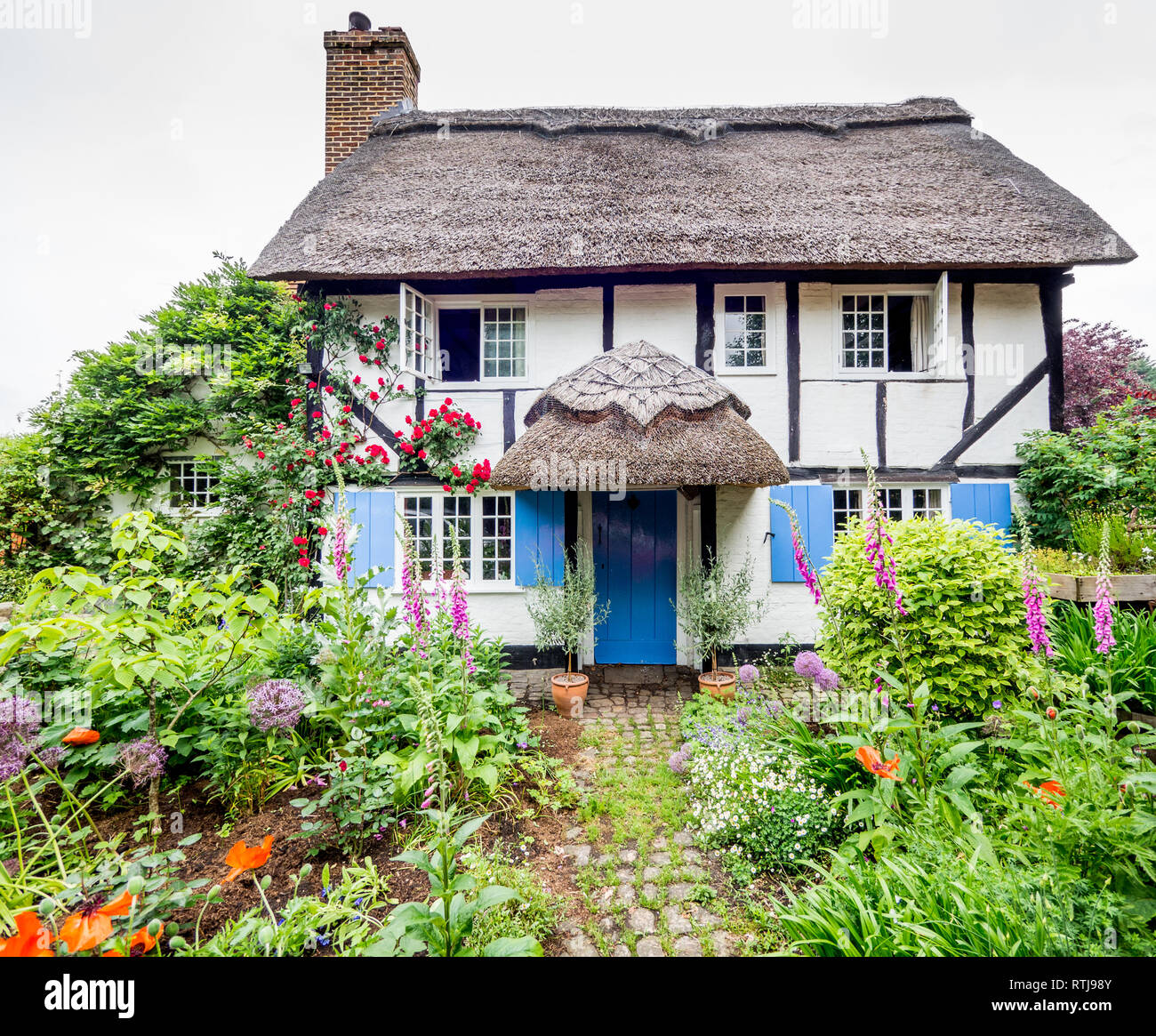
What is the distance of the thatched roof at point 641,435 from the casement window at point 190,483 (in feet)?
15.0

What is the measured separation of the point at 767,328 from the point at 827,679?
14.8 feet

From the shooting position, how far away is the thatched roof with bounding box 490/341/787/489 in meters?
4.62

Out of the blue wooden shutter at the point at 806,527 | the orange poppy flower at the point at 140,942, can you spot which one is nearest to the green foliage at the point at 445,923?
the orange poppy flower at the point at 140,942

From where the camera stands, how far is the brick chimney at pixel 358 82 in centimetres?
736

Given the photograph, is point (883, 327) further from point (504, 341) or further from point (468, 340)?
point (468, 340)

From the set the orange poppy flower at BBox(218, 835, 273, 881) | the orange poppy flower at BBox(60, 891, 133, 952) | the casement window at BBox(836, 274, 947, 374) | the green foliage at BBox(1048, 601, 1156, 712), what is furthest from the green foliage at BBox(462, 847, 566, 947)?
the casement window at BBox(836, 274, 947, 374)

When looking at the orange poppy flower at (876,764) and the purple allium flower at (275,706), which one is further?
the purple allium flower at (275,706)

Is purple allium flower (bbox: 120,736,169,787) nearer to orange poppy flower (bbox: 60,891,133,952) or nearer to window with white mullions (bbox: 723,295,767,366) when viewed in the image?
orange poppy flower (bbox: 60,891,133,952)

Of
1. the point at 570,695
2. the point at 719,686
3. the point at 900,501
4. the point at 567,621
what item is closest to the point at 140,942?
the point at 570,695

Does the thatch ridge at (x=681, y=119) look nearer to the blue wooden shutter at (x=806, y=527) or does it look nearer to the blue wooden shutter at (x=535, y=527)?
the blue wooden shutter at (x=806, y=527)

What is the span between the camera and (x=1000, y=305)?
577cm

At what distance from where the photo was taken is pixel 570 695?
4406mm
